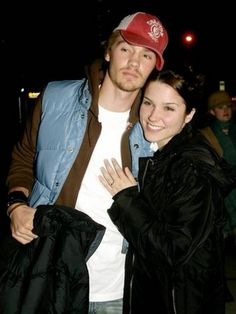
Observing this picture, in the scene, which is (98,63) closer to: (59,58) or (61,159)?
(61,159)

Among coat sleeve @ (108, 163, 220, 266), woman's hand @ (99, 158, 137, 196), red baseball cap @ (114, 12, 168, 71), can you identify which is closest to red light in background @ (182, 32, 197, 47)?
red baseball cap @ (114, 12, 168, 71)

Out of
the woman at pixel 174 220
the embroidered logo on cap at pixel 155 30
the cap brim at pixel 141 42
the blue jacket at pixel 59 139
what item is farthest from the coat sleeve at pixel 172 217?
the embroidered logo on cap at pixel 155 30

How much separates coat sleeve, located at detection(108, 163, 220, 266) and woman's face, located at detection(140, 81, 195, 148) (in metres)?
0.38

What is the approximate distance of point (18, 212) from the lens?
2203mm

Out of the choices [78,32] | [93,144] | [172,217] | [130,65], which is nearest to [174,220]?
[172,217]

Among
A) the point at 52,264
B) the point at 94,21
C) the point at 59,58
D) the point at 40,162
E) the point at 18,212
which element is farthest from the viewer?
the point at 59,58

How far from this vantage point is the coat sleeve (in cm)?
202

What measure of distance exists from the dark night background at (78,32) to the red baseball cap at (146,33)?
1122 centimetres

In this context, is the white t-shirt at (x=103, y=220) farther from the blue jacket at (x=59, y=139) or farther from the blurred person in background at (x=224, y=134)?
the blurred person in background at (x=224, y=134)

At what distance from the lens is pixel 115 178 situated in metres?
2.27

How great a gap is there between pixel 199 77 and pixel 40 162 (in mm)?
1148

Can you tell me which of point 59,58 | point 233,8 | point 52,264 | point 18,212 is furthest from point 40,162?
point 59,58

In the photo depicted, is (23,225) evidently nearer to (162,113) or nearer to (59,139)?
(59,139)

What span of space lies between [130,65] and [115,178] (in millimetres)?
755
